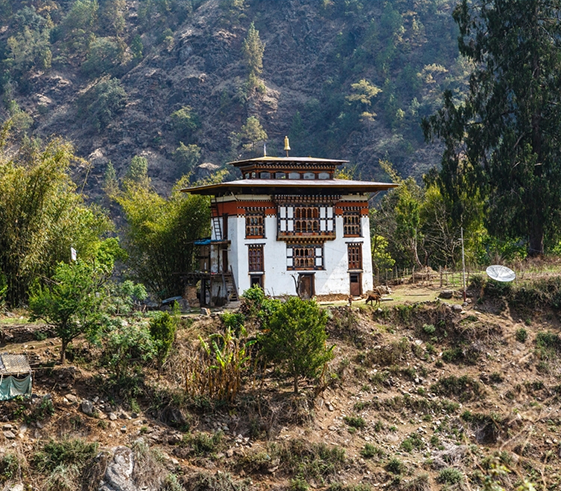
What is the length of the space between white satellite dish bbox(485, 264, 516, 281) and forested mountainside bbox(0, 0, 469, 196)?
63.5 metres

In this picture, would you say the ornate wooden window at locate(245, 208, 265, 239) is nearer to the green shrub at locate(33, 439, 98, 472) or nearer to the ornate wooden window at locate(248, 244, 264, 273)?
the ornate wooden window at locate(248, 244, 264, 273)

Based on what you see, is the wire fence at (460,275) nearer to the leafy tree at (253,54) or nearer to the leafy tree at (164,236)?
the leafy tree at (164,236)

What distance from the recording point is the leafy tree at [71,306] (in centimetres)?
2919

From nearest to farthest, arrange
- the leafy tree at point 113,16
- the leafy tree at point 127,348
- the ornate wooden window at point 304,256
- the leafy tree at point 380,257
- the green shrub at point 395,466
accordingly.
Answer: the green shrub at point 395,466, the leafy tree at point 127,348, the ornate wooden window at point 304,256, the leafy tree at point 380,257, the leafy tree at point 113,16

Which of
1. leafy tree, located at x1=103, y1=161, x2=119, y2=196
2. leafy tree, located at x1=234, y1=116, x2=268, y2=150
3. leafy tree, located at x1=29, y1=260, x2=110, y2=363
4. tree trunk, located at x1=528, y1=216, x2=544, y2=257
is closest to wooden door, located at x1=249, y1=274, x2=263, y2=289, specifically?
leafy tree, located at x1=29, y1=260, x2=110, y2=363

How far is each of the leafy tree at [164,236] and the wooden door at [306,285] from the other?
7.56 m

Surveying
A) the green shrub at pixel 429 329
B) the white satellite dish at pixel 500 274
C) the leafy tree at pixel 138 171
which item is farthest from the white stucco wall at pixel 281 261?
the leafy tree at pixel 138 171

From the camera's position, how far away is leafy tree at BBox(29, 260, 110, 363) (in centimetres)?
2919

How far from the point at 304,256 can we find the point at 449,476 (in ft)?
50.7

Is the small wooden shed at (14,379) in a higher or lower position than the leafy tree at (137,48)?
lower

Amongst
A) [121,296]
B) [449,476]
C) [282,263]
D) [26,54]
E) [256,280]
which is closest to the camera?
[449,476]

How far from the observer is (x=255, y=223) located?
133ft

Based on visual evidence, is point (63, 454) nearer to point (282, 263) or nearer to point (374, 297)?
point (374, 297)

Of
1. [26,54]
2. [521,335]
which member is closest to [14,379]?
[521,335]
